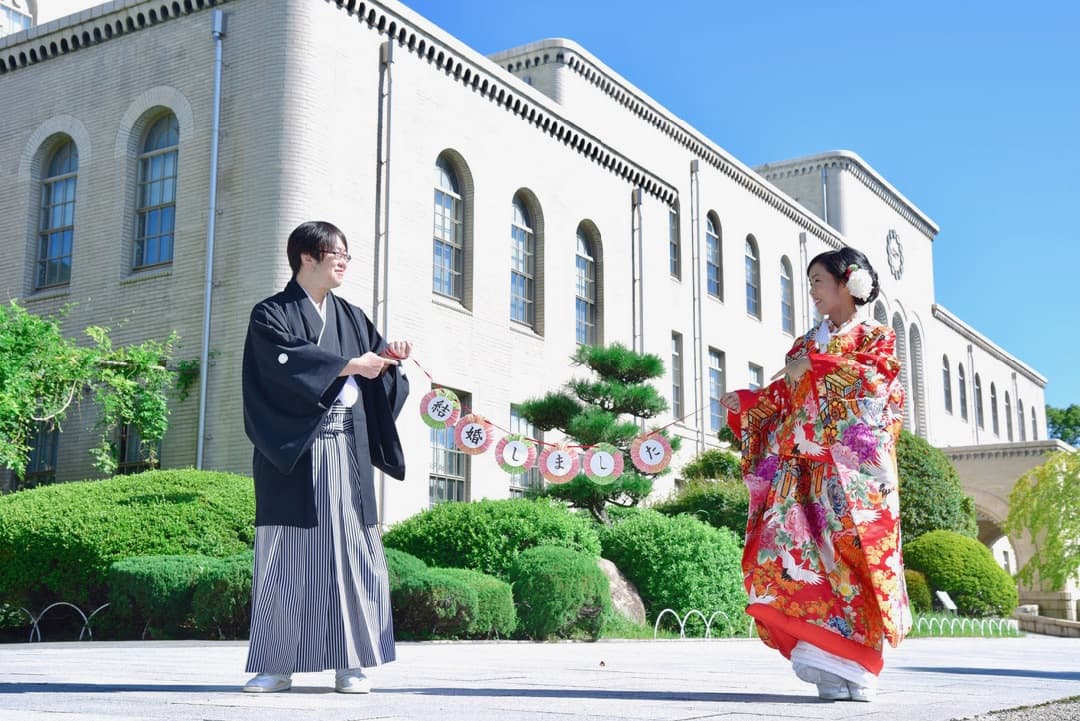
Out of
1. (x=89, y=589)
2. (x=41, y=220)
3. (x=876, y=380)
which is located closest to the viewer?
(x=876, y=380)

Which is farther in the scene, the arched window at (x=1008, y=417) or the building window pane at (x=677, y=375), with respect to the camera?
the arched window at (x=1008, y=417)

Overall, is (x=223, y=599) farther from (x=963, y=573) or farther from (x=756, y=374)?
(x=756, y=374)

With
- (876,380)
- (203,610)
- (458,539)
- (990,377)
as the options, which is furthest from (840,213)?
(876,380)

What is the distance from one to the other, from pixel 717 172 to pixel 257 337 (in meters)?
26.6

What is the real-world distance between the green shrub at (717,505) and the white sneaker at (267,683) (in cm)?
1475

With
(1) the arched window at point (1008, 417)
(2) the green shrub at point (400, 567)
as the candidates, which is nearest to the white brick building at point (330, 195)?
(2) the green shrub at point (400, 567)

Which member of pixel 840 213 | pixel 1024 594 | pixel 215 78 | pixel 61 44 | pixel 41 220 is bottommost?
pixel 1024 594

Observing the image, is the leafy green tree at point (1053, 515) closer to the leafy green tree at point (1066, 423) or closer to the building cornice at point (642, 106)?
the building cornice at point (642, 106)

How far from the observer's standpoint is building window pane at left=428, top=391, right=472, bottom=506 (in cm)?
1911

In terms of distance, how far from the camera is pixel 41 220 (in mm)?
19797

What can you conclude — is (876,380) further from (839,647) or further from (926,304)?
(926,304)

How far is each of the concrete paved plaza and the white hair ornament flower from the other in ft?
6.07

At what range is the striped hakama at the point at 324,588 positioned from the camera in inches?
192

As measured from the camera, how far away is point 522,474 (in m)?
21.3
